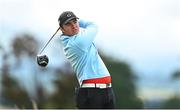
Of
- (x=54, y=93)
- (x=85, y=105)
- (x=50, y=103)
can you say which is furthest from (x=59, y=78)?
(x=85, y=105)

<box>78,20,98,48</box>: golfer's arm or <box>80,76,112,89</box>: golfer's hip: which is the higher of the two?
<box>78,20,98,48</box>: golfer's arm

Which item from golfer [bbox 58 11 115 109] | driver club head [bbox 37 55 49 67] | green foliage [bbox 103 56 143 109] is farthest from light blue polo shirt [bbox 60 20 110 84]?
green foliage [bbox 103 56 143 109]

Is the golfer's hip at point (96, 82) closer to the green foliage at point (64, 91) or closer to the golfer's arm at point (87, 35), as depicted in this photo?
the golfer's arm at point (87, 35)

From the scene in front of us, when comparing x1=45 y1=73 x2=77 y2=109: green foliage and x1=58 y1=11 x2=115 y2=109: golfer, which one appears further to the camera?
x1=45 y1=73 x2=77 y2=109: green foliage

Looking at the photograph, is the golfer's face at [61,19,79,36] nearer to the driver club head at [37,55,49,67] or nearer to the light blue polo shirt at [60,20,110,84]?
the light blue polo shirt at [60,20,110,84]

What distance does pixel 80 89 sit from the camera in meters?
9.13

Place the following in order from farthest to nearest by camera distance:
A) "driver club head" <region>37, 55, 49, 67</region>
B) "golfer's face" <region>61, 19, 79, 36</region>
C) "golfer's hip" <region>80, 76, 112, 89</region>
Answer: "driver club head" <region>37, 55, 49, 67</region>, "golfer's hip" <region>80, 76, 112, 89</region>, "golfer's face" <region>61, 19, 79, 36</region>

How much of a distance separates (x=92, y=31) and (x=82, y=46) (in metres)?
0.25

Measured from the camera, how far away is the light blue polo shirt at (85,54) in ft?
29.5

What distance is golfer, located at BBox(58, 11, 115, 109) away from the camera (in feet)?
29.5

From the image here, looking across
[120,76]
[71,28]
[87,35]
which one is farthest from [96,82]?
[120,76]

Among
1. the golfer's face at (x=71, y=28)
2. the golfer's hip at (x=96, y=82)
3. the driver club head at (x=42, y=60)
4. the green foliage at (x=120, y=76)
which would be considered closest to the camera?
the golfer's face at (x=71, y=28)

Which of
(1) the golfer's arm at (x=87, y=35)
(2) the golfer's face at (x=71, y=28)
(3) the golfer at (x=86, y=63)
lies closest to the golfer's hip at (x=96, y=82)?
(3) the golfer at (x=86, y=63)

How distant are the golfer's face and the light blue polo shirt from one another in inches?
2.1
